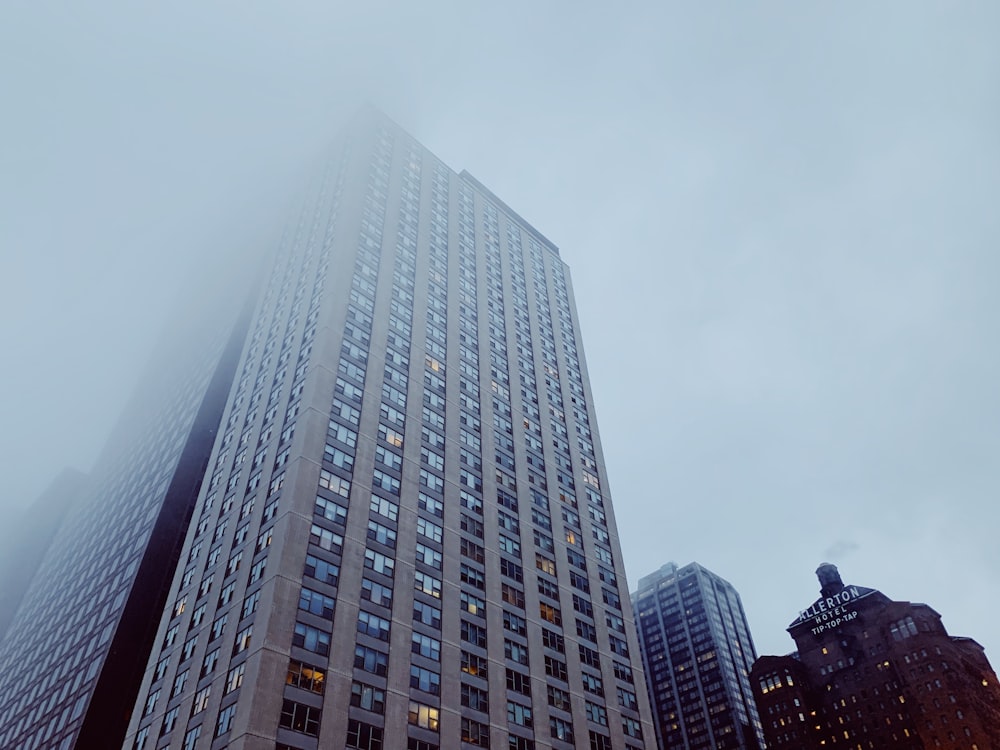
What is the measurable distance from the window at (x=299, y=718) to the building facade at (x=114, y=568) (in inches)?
1817

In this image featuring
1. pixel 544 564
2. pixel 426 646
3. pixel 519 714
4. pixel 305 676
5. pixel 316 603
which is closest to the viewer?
pixel 305 676

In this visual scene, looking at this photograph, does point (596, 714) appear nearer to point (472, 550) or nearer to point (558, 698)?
point (558, 698)

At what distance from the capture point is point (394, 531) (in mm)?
69750

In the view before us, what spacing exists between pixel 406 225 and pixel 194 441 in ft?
162

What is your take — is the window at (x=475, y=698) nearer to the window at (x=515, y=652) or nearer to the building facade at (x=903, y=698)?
the window at (x=515, y=652)

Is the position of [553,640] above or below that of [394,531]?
below

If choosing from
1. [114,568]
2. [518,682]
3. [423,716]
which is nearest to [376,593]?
[423,716]

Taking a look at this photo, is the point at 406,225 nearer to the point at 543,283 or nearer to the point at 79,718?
the point at 543,283

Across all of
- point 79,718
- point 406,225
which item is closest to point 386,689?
point 79,718

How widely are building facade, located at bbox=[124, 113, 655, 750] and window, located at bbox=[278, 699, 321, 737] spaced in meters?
0.14

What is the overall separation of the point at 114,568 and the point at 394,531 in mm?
64304

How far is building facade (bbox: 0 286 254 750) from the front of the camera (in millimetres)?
91500

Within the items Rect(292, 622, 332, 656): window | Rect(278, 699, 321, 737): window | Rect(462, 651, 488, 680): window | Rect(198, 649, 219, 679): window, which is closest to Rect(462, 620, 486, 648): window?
Rect(462, 651, 488, 680): window

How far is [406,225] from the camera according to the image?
11038cm
